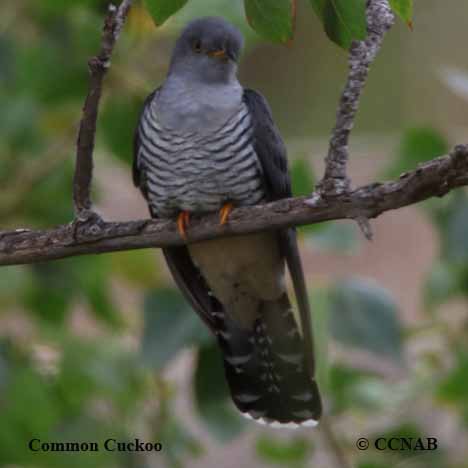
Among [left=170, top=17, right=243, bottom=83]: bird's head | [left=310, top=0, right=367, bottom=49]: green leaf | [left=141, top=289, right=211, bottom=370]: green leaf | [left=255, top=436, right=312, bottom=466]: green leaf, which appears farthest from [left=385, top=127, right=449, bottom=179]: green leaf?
[left=310, top=0, right=367, bottom=49]: green leaf

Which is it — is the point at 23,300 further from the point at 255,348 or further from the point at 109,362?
the point at 255,348

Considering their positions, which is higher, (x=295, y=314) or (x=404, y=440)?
(x=295, y=314)

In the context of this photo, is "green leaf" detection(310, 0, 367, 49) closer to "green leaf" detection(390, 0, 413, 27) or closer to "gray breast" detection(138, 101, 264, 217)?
"green leaf" detection(390, 0, 413, 27)

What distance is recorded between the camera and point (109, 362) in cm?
366

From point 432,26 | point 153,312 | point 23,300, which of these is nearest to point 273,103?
point 432,26

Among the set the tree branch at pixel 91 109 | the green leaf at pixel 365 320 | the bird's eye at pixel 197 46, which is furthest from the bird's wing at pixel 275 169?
the tree branch at pixel 91 109

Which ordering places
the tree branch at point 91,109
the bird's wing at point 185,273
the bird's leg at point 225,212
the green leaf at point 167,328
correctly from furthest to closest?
the green leaf at point 167,328 < the bird's wing at point 185,273 < the bird's leg at point 225,212 < the tree branch at point 91,109

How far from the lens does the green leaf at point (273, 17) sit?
1.65 meters

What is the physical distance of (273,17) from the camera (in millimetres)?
1661

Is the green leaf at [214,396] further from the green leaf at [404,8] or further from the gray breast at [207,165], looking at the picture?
the green leaf at [404,8]

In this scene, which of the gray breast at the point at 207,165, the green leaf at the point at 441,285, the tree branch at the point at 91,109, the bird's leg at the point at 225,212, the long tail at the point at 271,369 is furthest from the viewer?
the green leaf at the point at 441,285

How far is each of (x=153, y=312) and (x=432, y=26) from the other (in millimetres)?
4154

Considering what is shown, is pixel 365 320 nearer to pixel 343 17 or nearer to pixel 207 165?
pixel 207 165

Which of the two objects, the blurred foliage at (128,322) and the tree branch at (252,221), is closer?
the tree branch at (252,221)
